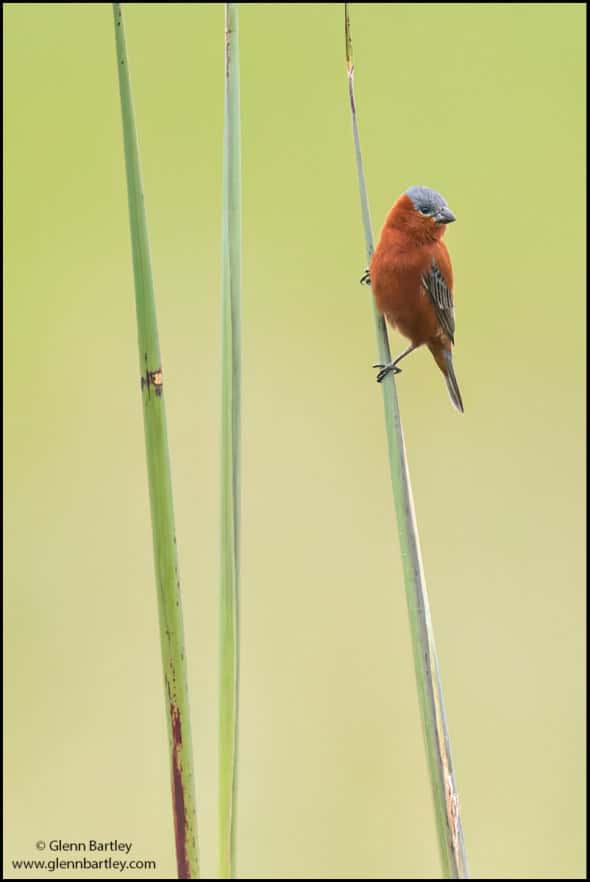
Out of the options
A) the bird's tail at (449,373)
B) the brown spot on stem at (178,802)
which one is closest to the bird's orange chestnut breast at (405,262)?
the bird's tail at (449,373)

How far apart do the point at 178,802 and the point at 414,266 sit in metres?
1.79

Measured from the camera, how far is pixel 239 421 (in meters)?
1.27

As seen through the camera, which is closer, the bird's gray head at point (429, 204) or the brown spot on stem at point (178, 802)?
the brown spot on stem at point (178, 802)

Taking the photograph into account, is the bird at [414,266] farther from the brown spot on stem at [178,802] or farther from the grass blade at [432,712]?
the brown spot on stem at [178,802]

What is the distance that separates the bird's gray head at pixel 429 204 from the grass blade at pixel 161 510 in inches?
59.3

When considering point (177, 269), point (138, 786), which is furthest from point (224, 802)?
point (177, 269)

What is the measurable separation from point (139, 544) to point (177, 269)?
1569mm

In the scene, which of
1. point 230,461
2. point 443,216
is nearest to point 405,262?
point 443,216

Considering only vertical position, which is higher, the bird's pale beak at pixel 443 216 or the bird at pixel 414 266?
the bird's pale beak at pixel 443 216

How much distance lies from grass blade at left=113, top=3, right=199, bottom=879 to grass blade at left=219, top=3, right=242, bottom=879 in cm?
4

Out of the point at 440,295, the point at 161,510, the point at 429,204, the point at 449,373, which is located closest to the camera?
the point at 161,510

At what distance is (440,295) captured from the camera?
281 centimetres

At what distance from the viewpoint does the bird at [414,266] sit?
8.64ft

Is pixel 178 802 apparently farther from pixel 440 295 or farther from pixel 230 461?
pixel 440 295
